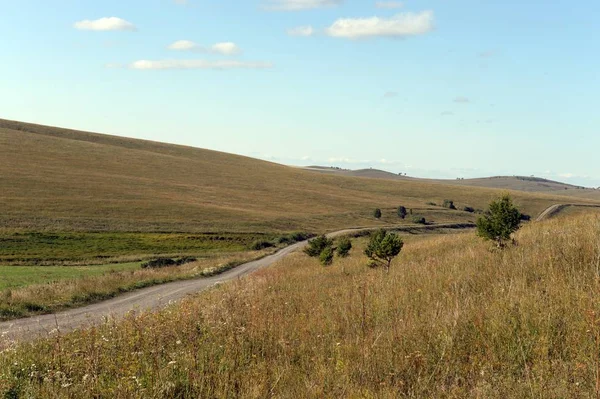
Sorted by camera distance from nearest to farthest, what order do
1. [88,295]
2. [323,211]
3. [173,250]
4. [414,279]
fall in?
[414,279] < [88,295] < [173,250] < [323,211]

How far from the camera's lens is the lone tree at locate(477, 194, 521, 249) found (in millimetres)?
20641

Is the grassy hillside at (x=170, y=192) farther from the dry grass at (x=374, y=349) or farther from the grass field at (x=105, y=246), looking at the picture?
the dry grass at (x=374, y=349)

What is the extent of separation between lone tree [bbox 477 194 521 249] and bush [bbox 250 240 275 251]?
4917 centimetres

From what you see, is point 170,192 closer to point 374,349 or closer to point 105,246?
point 105,246

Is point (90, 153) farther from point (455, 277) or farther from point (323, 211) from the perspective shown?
point (455, 277)

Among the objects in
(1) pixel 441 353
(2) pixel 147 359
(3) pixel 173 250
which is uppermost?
(1) pixel 441 353

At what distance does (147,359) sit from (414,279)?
453cm

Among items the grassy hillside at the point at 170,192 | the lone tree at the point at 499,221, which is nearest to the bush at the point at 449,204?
the grassy hillside at the point at 170,192

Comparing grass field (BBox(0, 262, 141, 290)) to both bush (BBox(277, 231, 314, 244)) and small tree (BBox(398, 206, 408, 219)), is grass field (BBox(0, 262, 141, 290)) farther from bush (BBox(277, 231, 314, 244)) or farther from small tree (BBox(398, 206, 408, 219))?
small tree (BBox(398, 206, 408, 219))

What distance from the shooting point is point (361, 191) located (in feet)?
491

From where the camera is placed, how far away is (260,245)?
7138 centimetres

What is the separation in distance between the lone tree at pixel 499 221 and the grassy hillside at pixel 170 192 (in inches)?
2401

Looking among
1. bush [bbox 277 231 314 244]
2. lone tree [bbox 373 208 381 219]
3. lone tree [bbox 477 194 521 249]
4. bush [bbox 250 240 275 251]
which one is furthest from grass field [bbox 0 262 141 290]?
lone tree [bbox 373 208 381 219]

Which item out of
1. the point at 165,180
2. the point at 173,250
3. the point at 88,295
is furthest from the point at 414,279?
the point at 165,180
